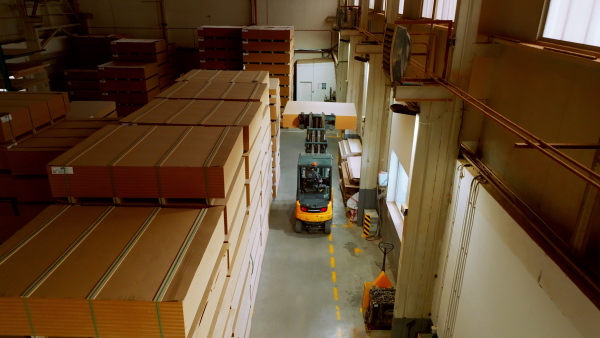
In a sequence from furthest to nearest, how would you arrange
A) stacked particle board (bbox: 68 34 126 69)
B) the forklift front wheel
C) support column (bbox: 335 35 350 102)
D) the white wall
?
stacked particle board (bbox: 68 34 126 69) → support column (bbox: 335 35 350 102) → the forklift front wheel → the white wall

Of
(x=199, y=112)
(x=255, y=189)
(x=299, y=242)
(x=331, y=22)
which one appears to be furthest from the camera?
(x=331, y=22)

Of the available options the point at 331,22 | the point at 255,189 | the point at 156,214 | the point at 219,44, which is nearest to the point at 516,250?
the point at 156,214

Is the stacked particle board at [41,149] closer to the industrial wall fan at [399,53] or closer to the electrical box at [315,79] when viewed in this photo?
the industrial wall fan at [399,53]

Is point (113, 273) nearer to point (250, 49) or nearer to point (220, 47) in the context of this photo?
point (250, 49)

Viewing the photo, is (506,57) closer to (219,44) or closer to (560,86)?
(560,86)

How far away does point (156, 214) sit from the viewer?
3.76 meters

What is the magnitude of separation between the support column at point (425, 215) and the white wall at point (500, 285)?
7.3 inches

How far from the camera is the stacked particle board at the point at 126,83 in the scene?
12984mm

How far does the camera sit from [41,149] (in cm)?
467

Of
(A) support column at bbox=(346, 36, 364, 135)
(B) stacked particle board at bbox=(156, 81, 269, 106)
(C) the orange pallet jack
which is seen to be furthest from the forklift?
(A) support column at bbox=(346, 36, 364, 135)

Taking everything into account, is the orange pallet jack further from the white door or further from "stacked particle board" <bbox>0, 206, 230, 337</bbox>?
the white door

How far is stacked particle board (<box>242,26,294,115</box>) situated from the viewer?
1352cm

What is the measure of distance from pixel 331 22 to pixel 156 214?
1574 cm

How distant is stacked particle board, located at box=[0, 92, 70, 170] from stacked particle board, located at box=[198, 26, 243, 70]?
28.1ft
